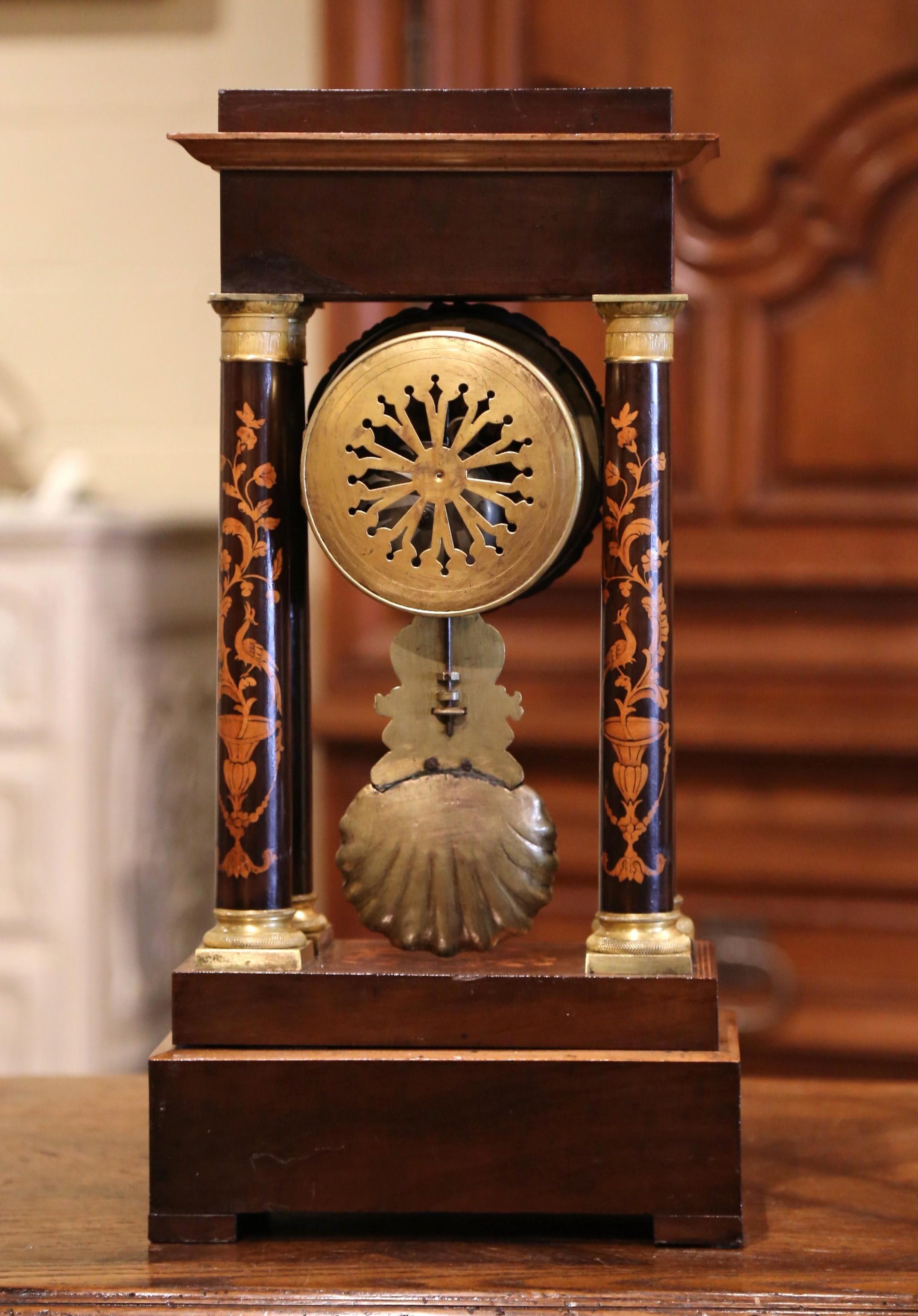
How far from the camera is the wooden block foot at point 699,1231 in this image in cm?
79

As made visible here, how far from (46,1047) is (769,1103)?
0.94m

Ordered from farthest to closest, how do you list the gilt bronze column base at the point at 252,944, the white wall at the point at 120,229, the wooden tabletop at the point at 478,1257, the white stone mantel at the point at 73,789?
the white wall at the point at 120,229 → the white stone mantel at the point at 73,789 → the gilt bronze column base at the point at 252,944 → the wooden tabletop at the point at 478,1257

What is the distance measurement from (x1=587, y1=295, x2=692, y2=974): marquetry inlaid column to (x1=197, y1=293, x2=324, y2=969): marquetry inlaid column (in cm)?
16

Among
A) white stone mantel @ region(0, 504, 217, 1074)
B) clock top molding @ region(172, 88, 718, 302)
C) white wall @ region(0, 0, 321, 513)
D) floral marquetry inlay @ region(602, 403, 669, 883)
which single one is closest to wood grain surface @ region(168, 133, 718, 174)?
clock top molding @ region(172, 88, 718, 302)

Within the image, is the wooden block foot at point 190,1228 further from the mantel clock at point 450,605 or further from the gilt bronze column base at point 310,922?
the gilt bronze column base at point 310,922

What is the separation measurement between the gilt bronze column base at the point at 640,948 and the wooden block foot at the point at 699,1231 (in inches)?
4.6

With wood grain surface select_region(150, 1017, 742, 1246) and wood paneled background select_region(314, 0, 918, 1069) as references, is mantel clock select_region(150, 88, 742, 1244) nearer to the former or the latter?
wood grain surface select_region(150, 1017, 742, 1246)

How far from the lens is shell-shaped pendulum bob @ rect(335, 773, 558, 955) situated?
854mm

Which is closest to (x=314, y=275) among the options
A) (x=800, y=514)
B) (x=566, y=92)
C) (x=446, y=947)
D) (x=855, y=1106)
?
(x=566, y=92)

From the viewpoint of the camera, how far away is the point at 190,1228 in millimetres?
809

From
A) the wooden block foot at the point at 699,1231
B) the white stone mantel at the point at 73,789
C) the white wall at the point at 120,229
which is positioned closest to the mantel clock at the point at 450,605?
the wooden block foot at the point at 699,1231

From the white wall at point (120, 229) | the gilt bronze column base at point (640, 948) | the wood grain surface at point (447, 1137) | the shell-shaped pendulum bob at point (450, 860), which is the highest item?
the white wall at point (120, 229)

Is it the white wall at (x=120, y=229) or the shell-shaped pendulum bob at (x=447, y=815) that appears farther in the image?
the white wall at (x=120, y=229)

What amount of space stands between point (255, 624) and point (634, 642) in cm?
19
